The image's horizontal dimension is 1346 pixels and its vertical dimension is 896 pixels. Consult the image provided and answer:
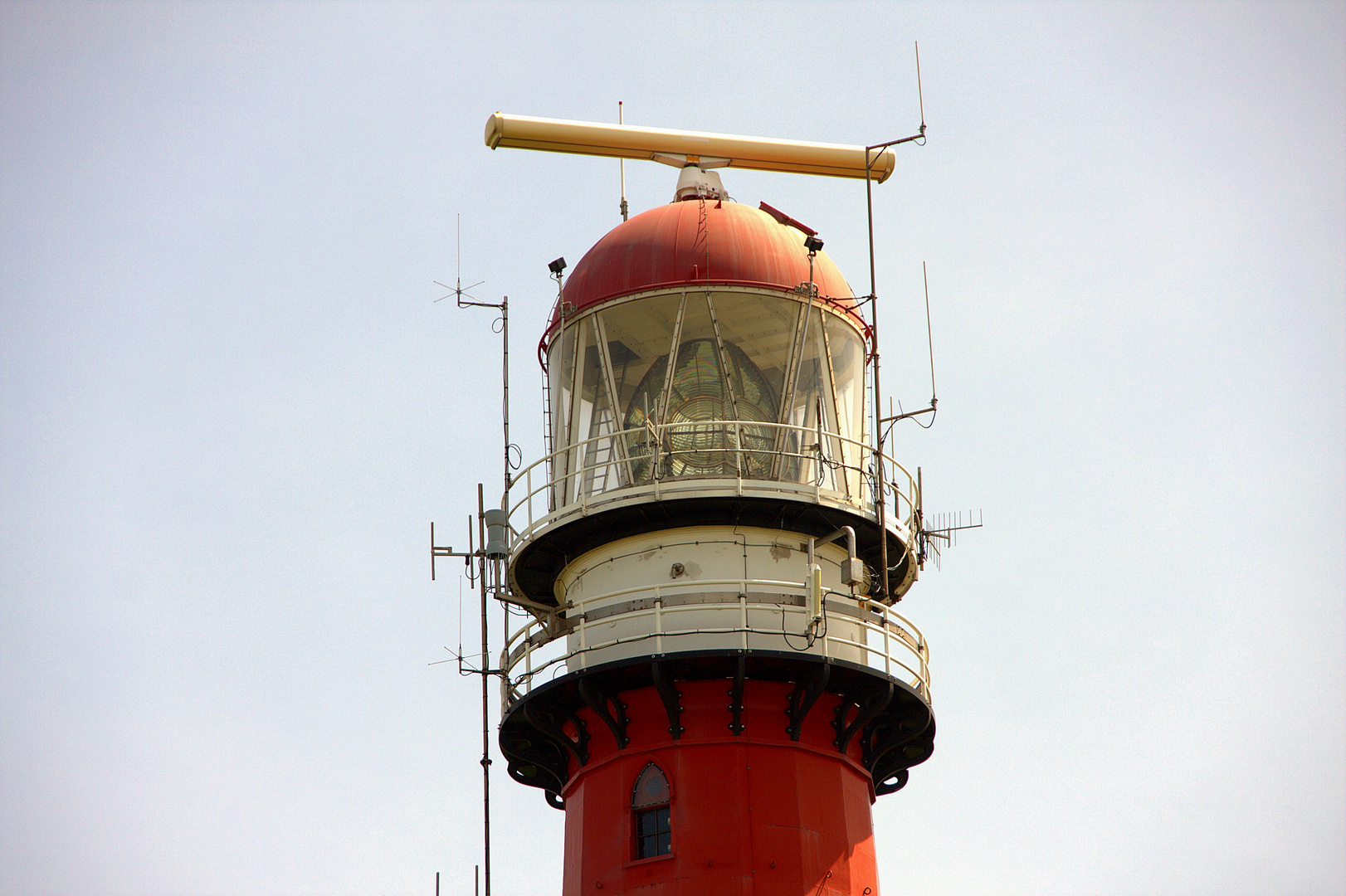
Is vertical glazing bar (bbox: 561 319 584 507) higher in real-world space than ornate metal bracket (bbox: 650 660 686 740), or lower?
higher

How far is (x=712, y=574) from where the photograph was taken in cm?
2417

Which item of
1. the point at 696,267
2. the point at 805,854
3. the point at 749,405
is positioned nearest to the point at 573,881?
the point at 805,854

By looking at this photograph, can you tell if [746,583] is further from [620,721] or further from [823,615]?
[620,721]

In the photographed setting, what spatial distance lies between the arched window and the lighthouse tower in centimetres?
3

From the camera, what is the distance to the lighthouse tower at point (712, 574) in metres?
23.3

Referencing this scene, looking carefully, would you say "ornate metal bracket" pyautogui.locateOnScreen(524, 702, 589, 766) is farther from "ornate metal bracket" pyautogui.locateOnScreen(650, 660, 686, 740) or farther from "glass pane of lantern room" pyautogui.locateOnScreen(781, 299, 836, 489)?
"glass pane of lantern room" pyautogui.locateOnScreen(781, 299, 836, 489)

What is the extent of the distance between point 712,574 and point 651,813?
3363mm

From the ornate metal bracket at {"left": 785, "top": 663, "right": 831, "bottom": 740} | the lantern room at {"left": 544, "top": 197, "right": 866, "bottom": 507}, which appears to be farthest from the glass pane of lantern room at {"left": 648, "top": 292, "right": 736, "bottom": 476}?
the ornate metal bracket at {"left": 785, "top": 663, "right": 831, "bottom": 740}

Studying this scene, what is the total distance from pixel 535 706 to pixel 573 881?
245cm

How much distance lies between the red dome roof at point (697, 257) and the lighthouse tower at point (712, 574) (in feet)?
0.11

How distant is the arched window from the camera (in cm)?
2320

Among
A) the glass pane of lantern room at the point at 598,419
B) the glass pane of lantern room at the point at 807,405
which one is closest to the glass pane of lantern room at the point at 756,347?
the glass pane of lantern room at the point at 807,405

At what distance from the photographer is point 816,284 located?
2594 cm

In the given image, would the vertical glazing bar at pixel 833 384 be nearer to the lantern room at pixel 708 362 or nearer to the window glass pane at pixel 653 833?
the lantern room at pixel 708 362
